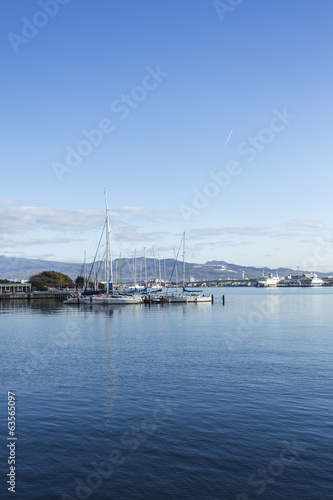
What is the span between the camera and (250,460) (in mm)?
17922

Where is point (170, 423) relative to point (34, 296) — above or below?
below

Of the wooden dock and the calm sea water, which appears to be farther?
the wooden dock

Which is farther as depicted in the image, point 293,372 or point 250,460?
point 293,372

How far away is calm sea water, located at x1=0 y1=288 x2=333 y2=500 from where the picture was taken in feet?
53.0

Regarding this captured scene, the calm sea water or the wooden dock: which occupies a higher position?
the wooden dock

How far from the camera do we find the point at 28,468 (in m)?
17.4

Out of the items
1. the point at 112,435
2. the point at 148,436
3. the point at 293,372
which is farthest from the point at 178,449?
the point at 293,372

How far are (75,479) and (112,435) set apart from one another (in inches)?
171

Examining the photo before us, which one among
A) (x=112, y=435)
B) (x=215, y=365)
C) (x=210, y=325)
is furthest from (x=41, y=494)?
(x=210, y=325)

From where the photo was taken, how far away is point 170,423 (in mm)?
22297

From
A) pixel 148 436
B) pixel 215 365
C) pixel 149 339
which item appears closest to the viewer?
pixel 148 436

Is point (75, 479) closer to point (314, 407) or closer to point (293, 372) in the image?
point (314, 407)

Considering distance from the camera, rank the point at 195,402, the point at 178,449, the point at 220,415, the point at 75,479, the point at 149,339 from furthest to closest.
Answer: the point at 149,339 → the point at 195,402 → the point at 220,415 → the point at 178,449 → the point at 75,479

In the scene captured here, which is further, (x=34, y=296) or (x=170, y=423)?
(x=34, y=296)
